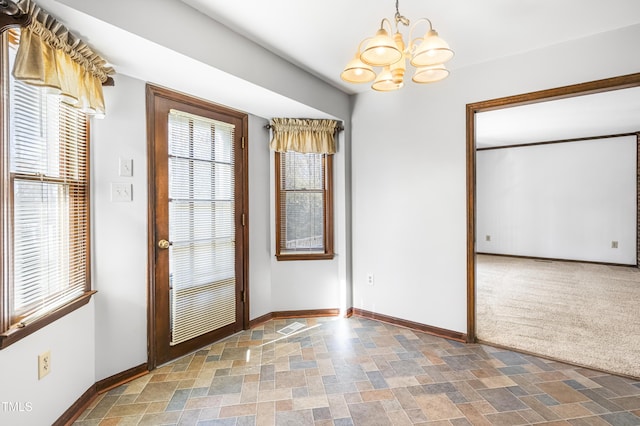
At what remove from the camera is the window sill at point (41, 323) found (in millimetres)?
1403

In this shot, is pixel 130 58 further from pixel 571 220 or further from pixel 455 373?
pixel 571 220

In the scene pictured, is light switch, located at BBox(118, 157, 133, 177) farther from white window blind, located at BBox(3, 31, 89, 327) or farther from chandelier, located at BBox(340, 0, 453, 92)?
chandelier, located at BBox(340, 0, 453, 92)

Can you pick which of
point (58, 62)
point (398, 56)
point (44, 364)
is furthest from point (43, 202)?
point (398, 56)

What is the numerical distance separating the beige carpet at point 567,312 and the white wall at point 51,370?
3.17m

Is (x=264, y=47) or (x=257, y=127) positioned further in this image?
(x=257, y=127)

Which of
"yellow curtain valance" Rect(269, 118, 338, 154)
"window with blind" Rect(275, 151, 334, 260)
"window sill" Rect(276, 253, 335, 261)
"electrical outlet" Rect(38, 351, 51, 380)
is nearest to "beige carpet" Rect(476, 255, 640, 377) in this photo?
"window sill" Rect(276, 253, 335, 261)

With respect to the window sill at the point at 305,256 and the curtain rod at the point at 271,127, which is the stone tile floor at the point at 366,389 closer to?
the window sill at the point at 305,256

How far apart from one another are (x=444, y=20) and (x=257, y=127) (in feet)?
6.38

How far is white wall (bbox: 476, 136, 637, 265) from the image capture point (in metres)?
5.77

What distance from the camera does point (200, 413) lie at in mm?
1915

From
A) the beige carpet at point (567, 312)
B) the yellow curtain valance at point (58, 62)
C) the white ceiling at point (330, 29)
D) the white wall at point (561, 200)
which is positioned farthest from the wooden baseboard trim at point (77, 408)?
the white wall at point (561, 200)

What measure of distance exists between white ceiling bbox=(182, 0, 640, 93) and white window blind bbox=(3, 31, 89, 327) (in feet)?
3.47

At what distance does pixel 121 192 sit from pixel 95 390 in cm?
136

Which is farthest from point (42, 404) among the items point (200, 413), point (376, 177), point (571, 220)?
point (571, 220)
